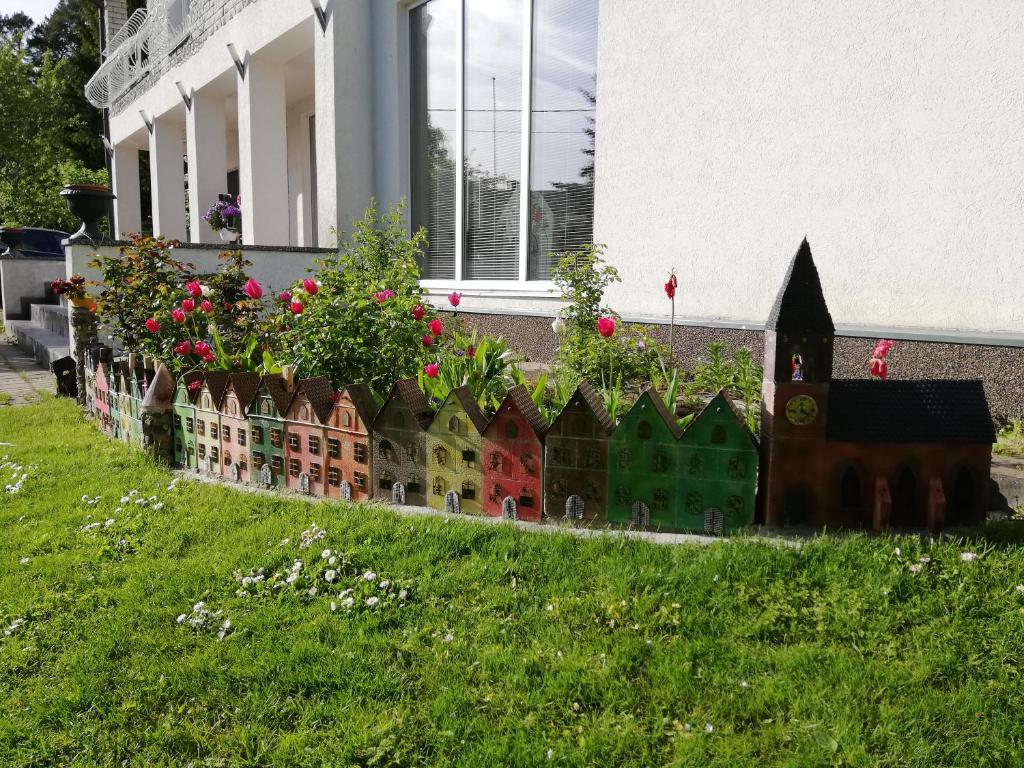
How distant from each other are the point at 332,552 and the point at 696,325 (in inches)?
146

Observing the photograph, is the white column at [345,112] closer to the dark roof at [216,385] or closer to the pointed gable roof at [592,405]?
the dark roof at [216,385]

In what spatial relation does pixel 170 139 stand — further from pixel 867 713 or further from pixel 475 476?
pixel 867 713

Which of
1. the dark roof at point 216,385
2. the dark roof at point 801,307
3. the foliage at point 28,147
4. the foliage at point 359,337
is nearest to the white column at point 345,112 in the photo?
the foliage at point 359,337

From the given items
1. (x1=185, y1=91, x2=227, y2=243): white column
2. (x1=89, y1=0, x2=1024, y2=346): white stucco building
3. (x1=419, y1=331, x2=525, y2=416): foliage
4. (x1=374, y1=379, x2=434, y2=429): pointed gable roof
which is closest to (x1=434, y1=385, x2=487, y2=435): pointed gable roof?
(x1=374, y1=379, x2=434, y2=429): pointed gable roof

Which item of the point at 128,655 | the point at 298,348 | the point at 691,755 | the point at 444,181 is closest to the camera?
the point at 691,755

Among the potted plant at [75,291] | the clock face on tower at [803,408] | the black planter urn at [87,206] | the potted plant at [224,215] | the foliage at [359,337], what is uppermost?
the potted plant at [224,215]

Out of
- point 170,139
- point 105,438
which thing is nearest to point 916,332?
point 105,438

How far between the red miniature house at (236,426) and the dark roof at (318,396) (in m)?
0.45

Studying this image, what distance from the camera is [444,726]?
200 cm

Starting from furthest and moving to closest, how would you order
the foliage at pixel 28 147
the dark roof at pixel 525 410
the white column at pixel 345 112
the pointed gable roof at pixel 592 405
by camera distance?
1. the foliage at pixel 28 147
2. the white column at pixel 345 112
3. the dark roof at pixel 525 410
4. the pointed gable roof at pixel 592 405

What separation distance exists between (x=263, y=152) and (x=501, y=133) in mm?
5234

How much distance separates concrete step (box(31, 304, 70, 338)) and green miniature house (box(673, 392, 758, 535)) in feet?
29.7

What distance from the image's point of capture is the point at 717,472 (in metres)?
2.87

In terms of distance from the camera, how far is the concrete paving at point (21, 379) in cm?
714
